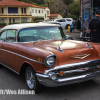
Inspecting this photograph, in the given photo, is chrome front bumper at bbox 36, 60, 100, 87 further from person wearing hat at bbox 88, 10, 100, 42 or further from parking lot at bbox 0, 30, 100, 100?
A: person wearing hat at bbox 88, 10, 100, 42

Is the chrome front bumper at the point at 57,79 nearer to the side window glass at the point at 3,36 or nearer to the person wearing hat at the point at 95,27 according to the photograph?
the person wearing hat at the point at 95,27

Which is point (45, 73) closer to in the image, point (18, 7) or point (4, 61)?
point (4, 61)

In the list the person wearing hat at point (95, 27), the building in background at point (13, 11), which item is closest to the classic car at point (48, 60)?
the person wearing hat at point (95, 27)

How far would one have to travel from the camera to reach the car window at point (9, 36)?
530cm

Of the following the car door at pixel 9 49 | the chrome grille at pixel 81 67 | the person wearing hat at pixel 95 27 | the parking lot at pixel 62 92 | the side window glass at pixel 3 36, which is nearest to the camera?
the chrome grille at pixel 81 67

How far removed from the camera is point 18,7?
2251 inches

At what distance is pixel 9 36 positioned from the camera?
5668 mm

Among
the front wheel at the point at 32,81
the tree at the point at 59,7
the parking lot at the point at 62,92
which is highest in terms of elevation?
the tree at the point at 59,7

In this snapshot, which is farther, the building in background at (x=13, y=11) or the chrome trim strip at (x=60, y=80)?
the building in background at (x=13, y=11)

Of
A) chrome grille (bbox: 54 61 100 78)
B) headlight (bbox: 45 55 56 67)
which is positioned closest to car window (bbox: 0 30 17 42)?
headlight (bbox: 45 55 56 67)

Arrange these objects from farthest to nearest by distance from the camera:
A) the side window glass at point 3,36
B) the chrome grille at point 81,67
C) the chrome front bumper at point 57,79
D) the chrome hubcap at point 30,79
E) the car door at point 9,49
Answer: the side window glass at point 3,36 → the car door at point 9,49 → the chrome hubcap at point 30,79 → the chrome grille at point 81,67 → the chrome front bumper at point 57,79

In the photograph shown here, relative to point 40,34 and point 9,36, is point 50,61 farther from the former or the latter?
point 9,36

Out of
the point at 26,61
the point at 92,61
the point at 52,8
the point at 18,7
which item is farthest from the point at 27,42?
the point at 52,8

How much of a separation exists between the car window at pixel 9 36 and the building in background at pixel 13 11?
51133 mm
